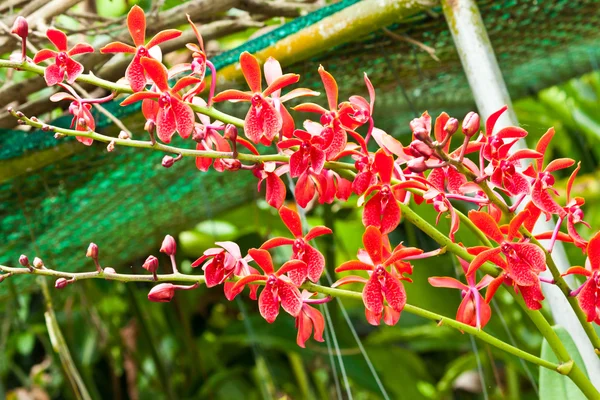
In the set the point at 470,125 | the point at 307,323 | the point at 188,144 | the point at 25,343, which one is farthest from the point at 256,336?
the point at 470,125

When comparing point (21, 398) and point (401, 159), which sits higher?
point (401, 159)

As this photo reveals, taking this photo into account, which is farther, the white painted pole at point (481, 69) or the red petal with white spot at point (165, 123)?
the white painted pole at point (481, 69)

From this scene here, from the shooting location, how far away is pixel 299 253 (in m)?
0.44

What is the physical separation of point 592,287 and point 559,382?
195mm

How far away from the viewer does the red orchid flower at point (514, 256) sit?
0.40 metres

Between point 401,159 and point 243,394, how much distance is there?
139cm

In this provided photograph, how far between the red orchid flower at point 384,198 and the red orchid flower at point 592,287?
0.11 metres

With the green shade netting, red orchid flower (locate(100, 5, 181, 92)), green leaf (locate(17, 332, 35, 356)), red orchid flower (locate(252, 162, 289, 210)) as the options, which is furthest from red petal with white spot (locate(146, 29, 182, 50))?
green leaf (locate(17, 332, 35, 356))

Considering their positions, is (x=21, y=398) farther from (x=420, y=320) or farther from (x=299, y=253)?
(x=299, y=253)

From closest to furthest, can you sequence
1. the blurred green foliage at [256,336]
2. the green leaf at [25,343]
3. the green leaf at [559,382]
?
1. the green leaf at [559,382]
2. the blurred green foliage at [256,336]
3. the green leaf at [25,343]

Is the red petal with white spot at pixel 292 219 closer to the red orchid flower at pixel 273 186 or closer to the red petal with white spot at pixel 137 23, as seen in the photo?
the red orchid flower at pixel 273 186

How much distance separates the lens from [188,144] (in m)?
0.93

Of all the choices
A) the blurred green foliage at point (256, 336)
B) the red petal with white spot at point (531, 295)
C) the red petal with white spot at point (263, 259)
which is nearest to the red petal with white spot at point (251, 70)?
the red petal with white spot at point (263, 259)

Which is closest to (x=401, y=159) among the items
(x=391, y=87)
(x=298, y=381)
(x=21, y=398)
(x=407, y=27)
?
(x=407, y=27)
